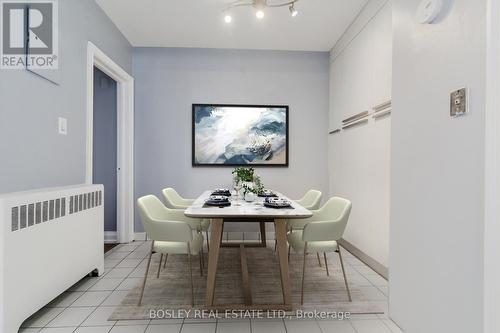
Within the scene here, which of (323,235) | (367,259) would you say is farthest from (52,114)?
(367,259)

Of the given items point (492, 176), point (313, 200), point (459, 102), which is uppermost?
point (459, 102)

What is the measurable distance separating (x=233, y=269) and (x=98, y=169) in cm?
254

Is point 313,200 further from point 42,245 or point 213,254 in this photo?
point 42,245

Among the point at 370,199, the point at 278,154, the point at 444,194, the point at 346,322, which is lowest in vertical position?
the point at 346,322

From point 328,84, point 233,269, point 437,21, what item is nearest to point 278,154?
point 328,84

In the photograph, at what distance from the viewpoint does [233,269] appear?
2951 millimetres

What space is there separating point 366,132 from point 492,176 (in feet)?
7.26

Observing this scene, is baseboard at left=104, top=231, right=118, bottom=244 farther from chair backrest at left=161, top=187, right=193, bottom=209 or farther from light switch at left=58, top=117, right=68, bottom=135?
light switch at left=58, top=117, right=68, bottom=135

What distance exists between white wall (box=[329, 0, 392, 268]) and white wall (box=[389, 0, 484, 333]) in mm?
1144

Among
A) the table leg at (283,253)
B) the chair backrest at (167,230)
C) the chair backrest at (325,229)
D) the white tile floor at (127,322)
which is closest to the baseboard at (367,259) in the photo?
the white tile floor at (127,322)

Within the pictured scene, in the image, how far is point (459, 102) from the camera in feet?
3.95

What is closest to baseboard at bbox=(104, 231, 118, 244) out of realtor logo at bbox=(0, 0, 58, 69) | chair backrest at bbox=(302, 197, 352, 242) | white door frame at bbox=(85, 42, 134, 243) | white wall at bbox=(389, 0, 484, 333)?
white door frame at bbox=(85, 42, 134, 243)

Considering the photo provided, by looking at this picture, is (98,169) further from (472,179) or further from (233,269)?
(472,179)

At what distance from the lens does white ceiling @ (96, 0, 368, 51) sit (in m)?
3.16
